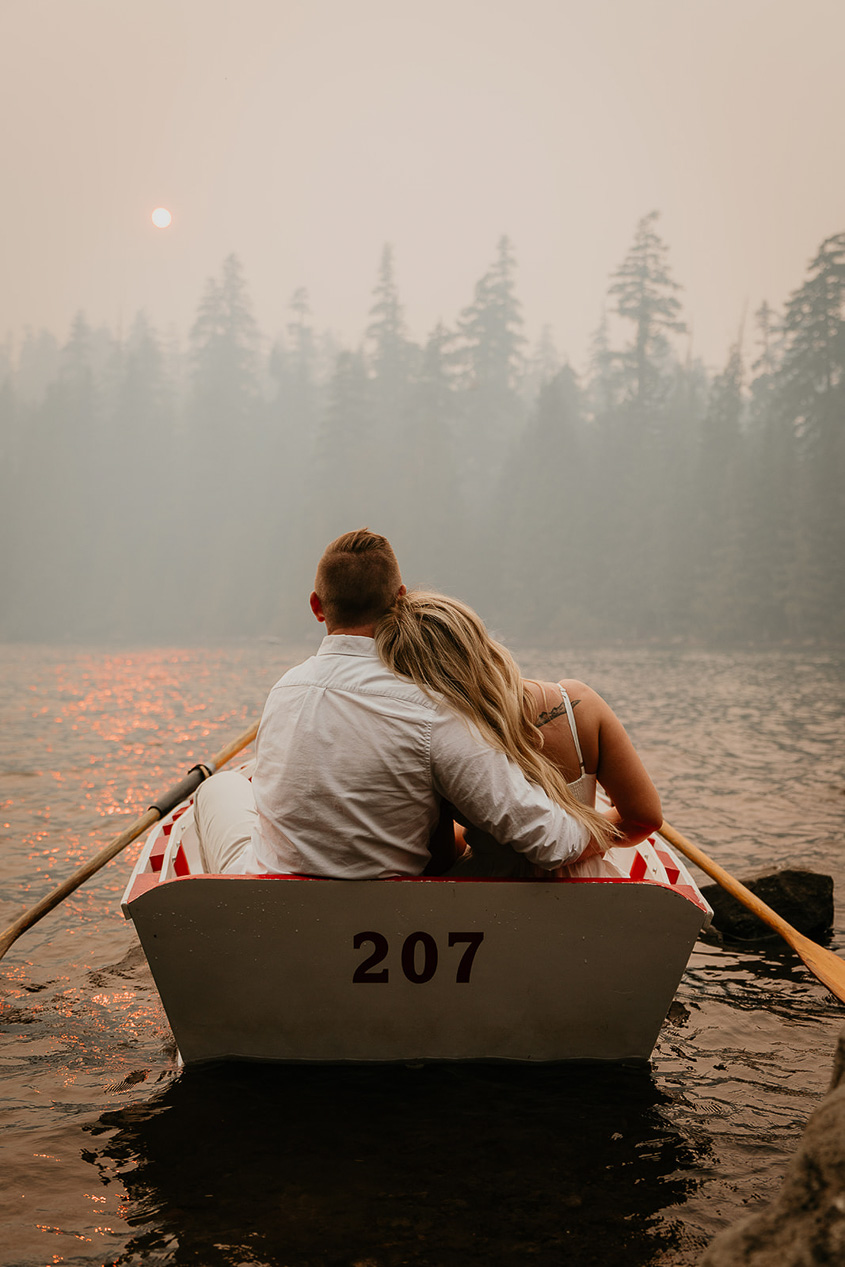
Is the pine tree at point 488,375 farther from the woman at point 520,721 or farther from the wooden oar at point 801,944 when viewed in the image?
the woman at point 520,721

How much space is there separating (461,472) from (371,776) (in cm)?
5093

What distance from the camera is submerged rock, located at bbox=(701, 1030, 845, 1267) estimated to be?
46.0 inches

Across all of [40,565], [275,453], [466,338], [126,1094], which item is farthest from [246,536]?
[126,1094]

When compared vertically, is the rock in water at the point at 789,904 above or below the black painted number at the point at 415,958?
below

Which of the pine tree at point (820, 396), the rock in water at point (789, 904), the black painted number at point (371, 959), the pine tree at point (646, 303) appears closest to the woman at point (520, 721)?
the black painted number at point (371, 959)

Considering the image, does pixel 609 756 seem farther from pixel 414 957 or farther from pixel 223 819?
pixel 223 819

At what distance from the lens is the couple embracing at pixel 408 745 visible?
2.43 meters

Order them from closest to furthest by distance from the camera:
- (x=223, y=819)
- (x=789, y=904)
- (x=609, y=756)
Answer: (x=609, y=756) → (x=223, y=819) → (x=789, y=904)

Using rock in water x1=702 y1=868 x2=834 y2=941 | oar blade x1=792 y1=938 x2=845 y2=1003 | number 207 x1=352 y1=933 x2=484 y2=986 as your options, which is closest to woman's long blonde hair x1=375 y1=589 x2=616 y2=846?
number 207 x1=352 y1=933 x2=484 y2=986

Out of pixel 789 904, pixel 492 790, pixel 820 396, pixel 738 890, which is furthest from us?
pixel 820 396

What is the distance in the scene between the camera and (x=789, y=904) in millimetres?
4250

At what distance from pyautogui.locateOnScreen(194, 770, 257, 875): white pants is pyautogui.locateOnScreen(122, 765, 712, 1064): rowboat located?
1.24 feet

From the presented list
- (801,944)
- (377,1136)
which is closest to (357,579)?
(377,1136)

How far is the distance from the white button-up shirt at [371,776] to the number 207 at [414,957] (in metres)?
0.18
